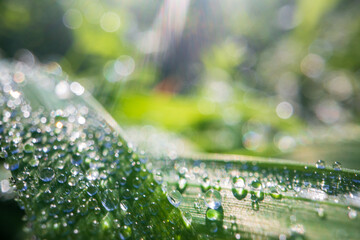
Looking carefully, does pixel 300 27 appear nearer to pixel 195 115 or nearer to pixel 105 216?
pixel 195 115

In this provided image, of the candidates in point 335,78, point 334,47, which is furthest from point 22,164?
point 334,47

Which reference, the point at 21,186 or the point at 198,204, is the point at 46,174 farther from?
the point at 198,204

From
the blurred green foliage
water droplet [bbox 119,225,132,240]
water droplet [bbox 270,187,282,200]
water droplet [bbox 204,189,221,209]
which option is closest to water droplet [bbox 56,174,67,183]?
water droplet [bbox 119,225,132,240]

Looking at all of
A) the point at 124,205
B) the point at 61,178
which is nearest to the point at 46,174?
the point at 61,178

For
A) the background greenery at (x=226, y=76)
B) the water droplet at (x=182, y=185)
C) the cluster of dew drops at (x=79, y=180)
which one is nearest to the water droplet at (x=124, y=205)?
the cluster of dew drops at (x=79, y=180)

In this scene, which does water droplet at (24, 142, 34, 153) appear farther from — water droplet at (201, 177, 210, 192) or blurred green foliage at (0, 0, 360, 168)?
blurred green foliage at (0, 0, 360, 168)
